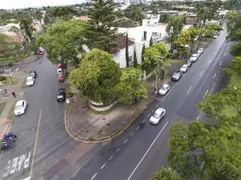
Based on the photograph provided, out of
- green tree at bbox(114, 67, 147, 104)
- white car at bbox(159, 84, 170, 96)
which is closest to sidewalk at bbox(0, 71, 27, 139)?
green tree at bbox(114, 67, 147, 104)

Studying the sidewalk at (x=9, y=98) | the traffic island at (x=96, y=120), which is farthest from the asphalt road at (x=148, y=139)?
the sidewalk at (x=9, y=98)

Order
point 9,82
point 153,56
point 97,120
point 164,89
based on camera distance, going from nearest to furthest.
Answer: point 97,120 < point 153,56 < point 164,89 < point 9,82

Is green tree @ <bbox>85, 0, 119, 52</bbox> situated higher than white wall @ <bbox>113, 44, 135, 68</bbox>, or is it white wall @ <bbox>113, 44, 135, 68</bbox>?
green tree @ <bbox>85, 0, 119, 52</bbox>

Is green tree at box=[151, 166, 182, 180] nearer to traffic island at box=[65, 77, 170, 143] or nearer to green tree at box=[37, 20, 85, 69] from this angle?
traffic island at box=[65, 77, 170, 143]

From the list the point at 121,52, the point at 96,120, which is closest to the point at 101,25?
the point at 121,52

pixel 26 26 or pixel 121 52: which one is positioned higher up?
pixel 26 26

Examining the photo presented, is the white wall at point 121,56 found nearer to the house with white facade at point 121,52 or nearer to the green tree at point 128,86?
the house with white facade at point 121,52

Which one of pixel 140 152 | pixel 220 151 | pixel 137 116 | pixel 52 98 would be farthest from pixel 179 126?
pixel 52 98

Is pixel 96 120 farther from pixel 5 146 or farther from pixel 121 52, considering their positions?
pixel 121 52
